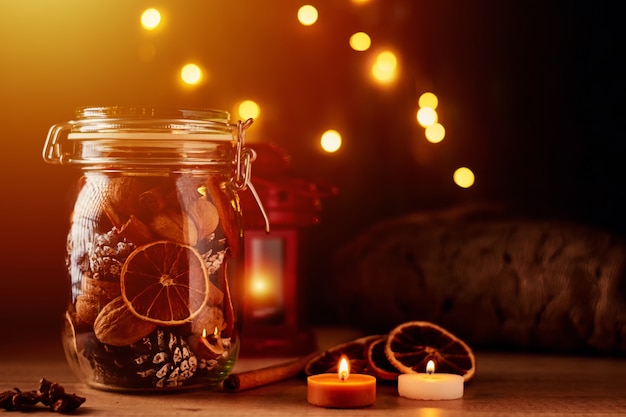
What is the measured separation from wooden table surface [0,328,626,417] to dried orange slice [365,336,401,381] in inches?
0.7

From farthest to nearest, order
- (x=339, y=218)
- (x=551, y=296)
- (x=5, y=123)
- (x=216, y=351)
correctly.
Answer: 1. (x=339, y=218)
2. (x=5, y=123)
3. (x=551, y=296)
4. (x=216, y=351)

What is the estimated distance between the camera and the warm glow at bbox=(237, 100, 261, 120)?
178 cm

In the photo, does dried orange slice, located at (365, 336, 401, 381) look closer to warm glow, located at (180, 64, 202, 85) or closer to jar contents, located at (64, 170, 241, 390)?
jar contents, located at (64, 170, 241, 390)

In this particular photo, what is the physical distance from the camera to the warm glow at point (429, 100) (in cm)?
184

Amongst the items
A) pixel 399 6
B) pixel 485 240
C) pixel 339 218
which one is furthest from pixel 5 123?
pixel 485 240

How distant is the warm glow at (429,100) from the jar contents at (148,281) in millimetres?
814

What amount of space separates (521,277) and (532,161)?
41cm

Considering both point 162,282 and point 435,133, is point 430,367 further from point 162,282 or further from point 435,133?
point 435,133

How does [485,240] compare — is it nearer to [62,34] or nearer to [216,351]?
[216,351]

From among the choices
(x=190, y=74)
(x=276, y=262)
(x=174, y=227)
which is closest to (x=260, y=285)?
(x=276, y=262)

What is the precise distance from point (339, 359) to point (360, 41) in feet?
2.61

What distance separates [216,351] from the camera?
111 cm

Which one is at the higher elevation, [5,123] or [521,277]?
[5,123]

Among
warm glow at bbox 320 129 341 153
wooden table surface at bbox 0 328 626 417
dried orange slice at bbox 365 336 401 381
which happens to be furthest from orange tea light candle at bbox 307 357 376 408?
warm glow at bbox 320 129 341 153
